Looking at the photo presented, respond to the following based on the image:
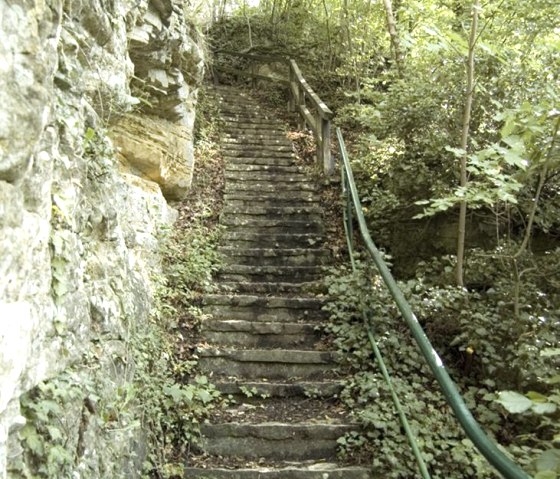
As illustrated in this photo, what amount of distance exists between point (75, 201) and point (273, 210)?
387 cm

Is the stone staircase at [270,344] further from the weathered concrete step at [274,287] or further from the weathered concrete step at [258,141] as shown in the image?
the weathered concrete step at [258,141]

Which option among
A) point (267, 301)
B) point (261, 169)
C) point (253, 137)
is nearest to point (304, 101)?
point (253, 137)

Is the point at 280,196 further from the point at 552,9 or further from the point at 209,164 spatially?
the point at 552,9

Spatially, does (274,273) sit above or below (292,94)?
below

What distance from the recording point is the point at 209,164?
275 inches

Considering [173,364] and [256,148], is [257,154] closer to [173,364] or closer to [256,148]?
[256,148]

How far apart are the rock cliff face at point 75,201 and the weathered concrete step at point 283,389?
82 cm

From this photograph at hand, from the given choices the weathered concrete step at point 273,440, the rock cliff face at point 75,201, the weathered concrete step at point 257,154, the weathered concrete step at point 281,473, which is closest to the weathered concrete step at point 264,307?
the rock cliff face at point 75,201

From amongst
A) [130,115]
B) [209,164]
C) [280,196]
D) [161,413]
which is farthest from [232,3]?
[161,413]

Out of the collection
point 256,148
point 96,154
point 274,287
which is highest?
point 256,148

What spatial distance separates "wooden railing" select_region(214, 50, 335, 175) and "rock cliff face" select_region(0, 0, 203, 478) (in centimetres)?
245

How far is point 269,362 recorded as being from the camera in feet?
13.0

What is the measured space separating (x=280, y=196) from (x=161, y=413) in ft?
12.1

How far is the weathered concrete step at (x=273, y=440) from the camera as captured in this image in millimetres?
3258
